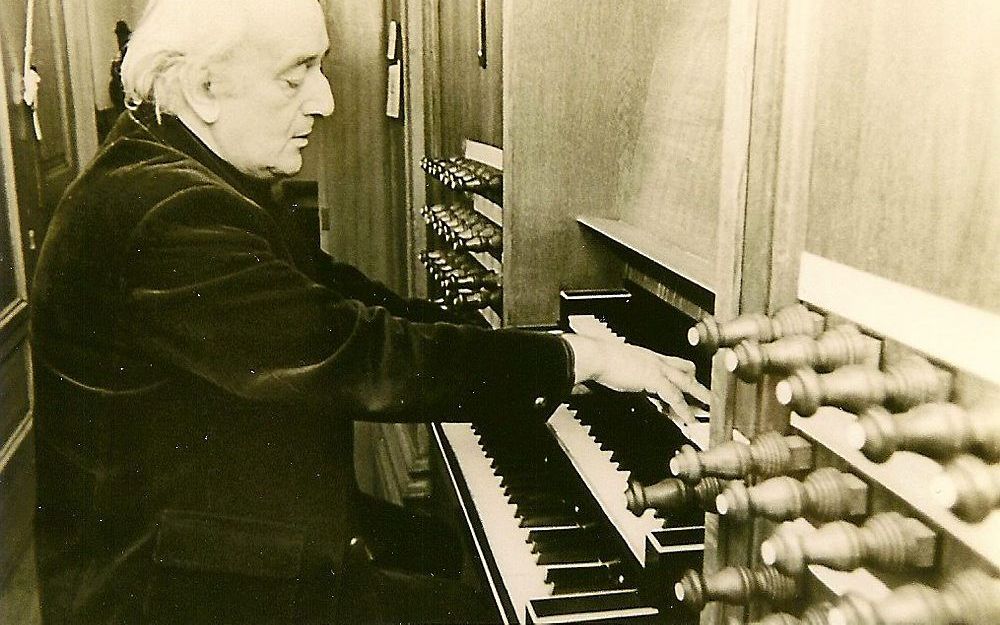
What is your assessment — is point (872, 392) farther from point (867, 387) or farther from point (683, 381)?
point (683, 381)

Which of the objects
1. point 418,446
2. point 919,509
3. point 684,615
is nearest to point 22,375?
point 418,446

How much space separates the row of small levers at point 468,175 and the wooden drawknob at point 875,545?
1.61m

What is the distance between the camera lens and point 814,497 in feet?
3.01

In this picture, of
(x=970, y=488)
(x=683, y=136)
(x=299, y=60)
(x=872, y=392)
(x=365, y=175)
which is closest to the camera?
(x=970, y=488)

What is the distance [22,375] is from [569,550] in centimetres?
207

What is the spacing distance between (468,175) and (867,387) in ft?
5.82

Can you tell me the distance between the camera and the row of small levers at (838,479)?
735 mm

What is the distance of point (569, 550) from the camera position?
1.77m

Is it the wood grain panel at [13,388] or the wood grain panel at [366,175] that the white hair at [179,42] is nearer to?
the wood grain panel at [13,388]

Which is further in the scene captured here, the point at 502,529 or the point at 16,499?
the point at 16,499

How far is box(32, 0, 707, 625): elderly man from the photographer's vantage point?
4.92ft

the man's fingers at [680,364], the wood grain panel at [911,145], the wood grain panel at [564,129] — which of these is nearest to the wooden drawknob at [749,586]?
the wood grain panel at [911,145]

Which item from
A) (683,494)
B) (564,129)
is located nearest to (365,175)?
(564,129)

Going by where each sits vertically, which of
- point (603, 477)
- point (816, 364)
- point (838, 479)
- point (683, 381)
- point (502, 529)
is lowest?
point (502, 529)
